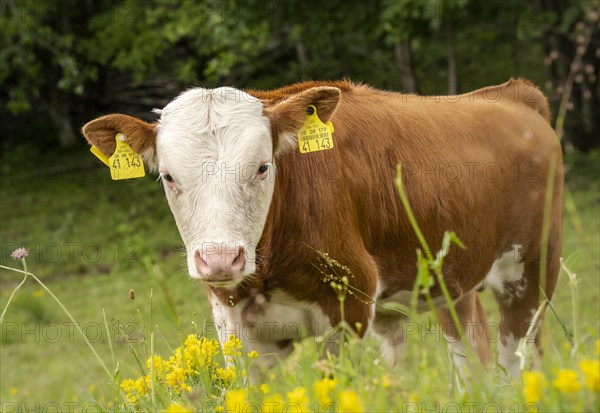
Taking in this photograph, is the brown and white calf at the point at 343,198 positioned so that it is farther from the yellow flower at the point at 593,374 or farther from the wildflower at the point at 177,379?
the yellow flower at the point at 593,374

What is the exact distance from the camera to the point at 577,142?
640 inches

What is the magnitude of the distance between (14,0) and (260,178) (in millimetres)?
13414

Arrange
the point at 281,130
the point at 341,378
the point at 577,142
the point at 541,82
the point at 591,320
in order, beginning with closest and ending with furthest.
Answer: the point at 341,378, the point at 281,130, the point at 591,320, the point at 577,142, the point at 541,82

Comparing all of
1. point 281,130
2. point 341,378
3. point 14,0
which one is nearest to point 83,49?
point 14,0

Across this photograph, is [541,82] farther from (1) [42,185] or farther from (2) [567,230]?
(1) [42,185]

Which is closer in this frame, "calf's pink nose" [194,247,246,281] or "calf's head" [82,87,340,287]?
"calf's pink nose" [194,247,246,281]

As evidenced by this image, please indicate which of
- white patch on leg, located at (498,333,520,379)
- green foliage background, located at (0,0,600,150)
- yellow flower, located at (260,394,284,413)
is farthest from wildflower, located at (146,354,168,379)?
green foliage background, located at (0,0,600,150)

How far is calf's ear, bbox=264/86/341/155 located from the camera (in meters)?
4.39

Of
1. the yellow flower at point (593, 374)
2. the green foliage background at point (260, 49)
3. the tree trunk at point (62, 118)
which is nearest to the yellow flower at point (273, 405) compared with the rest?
the yellow flower at point (593, 374)

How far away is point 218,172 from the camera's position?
4.02 m

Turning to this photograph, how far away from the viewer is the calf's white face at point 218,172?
3760 millimetres

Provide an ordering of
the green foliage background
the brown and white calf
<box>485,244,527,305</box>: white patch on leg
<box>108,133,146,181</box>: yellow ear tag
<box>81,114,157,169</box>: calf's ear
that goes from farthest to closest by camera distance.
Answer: the green foliage background < <box>485,244,527,305</box>: white patch on leg < <box>108,133,146,181</box>: yellow ear tag < <box>81,114,157,169</box>: calf's ear < the brown and white calf

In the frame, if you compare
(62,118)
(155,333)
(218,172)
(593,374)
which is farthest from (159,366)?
(62,118)

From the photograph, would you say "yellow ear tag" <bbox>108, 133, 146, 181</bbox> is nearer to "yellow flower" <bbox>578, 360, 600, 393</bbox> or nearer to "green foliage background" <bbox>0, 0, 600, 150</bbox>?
"yellow flower" <bbox>578, 360, 600, 393</bbox>
